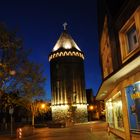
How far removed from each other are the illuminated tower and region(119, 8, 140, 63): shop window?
52.6 meters

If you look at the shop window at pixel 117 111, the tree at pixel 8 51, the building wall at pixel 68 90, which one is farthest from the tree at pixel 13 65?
the building wall at pixel 68 90

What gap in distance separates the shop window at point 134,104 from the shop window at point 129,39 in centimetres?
207

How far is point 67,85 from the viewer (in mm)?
70562

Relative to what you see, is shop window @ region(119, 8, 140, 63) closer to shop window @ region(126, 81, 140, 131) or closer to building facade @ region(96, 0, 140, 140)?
building facade @ region(96, 0, 140, 140)

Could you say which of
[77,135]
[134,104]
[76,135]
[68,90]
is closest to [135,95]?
[134,104]

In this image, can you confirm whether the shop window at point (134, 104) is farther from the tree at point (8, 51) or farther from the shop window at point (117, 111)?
the tree at point (8, 51)

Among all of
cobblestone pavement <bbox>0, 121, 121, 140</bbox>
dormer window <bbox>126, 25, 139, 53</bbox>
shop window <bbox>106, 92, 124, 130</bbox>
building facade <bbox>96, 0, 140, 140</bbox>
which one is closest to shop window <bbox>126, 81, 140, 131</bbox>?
building facade <bbox>96, 0, 140, 140</bbox>

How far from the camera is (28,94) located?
110ft

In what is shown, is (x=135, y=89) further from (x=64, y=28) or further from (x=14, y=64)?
(x=64, y=28)

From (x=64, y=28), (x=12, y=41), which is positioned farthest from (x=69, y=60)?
(x=12, y=41)

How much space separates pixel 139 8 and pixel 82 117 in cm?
5870

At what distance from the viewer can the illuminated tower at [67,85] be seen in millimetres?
69938

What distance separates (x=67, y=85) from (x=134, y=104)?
5560cm

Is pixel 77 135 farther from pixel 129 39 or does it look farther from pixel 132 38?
pixel 132 38
